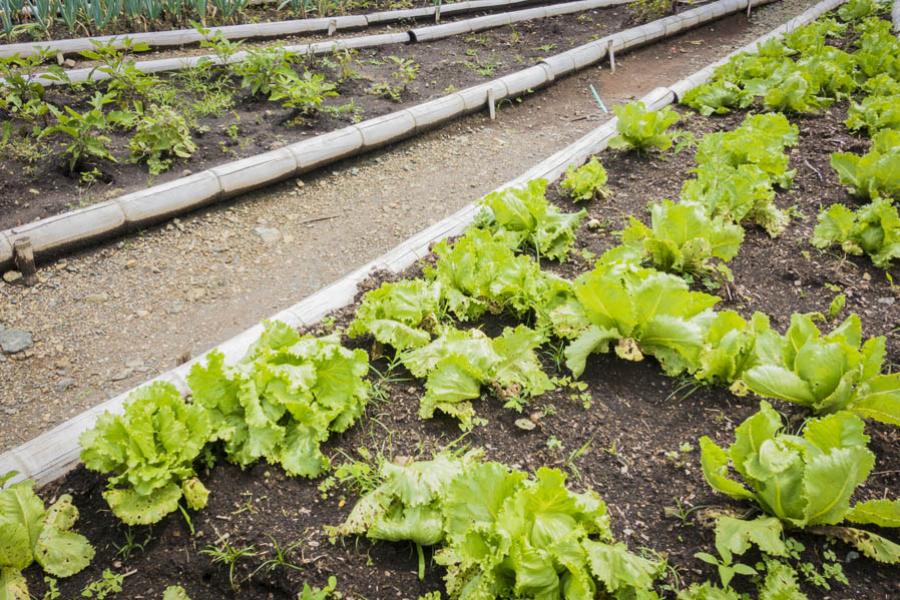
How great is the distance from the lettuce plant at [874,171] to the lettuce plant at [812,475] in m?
2.57

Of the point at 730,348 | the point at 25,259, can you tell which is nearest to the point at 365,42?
the point at 25,259

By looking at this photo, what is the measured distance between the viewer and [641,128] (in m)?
4.39

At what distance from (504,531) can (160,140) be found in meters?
3.87

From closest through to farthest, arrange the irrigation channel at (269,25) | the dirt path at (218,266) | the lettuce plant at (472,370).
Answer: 1. the lettuce plant at (472,370)
2. the dirt path at (218,266)
3. the irrigation channel at (269,25)

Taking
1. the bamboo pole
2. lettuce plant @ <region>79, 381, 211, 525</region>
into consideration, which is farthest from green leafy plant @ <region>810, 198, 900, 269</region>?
lettuce plant @ <region>79, 381, 211, 525</region>

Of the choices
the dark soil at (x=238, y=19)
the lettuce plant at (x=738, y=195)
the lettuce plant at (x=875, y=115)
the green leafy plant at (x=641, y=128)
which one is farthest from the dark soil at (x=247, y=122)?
the lettuce plant at (x=875, y=115)

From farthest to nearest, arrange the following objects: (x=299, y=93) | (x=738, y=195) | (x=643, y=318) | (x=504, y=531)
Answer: (x=299, y=93) < (x=738, y=195) < (x=643, y=318) < (x=504, y=531)

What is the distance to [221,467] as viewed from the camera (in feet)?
7.50

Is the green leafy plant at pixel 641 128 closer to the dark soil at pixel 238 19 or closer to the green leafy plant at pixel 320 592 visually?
the green leafy plant at pixel 320 592

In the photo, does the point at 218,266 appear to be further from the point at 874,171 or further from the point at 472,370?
the point at 874,171

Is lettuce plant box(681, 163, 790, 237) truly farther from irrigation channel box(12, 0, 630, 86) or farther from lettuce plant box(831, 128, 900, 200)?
irrigation channel box(12, 0, 630, 86)

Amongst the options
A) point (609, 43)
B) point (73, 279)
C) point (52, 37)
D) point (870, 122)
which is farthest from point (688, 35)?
point (73, 279)

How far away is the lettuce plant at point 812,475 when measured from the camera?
1.89m

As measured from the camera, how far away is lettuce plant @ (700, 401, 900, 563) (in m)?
1.89
